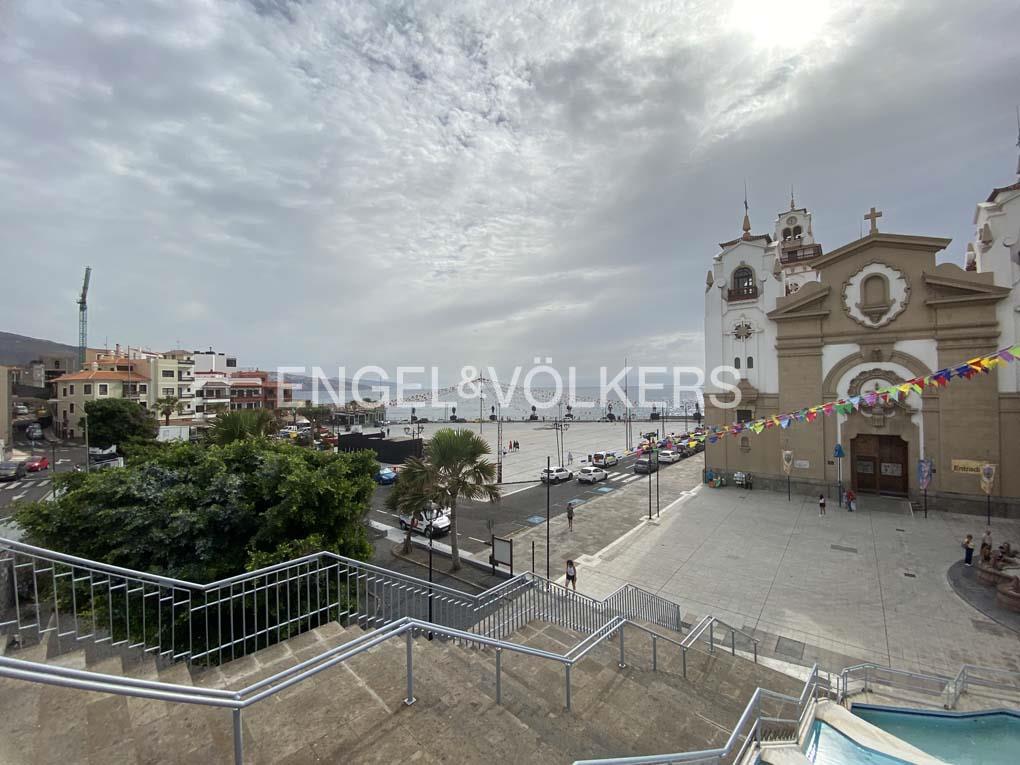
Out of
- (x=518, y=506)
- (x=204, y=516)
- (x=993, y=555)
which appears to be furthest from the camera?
(x=518, y=506)

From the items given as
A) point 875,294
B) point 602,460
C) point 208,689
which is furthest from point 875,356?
point 208,689

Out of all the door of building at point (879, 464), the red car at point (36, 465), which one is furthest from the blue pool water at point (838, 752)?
the red car at point (36, 465)

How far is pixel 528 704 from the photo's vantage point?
494 centimetres

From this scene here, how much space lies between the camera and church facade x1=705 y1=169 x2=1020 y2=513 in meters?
21.4

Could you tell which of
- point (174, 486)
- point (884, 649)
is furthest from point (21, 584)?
point (884, 649)

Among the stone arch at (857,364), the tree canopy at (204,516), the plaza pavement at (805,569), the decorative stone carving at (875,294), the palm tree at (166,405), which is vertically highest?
the decorative stone carving at (875,294)

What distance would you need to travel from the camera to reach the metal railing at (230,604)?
513cm

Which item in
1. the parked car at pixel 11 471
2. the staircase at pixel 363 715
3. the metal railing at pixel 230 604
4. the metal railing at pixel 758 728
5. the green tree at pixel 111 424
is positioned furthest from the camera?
the green tree at pixel 111 424

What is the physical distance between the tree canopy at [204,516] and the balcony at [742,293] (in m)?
28.0

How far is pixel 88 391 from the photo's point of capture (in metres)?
51.7

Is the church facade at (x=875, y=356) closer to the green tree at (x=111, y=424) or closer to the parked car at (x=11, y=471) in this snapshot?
the parked car at (x=11, y=471)

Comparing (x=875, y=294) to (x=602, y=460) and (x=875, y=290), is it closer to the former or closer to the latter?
(x=875, y=290)

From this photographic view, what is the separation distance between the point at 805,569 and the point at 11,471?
48322 mm

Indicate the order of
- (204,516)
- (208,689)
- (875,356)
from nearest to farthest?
(208,689) → (204,516) → (875,356)
